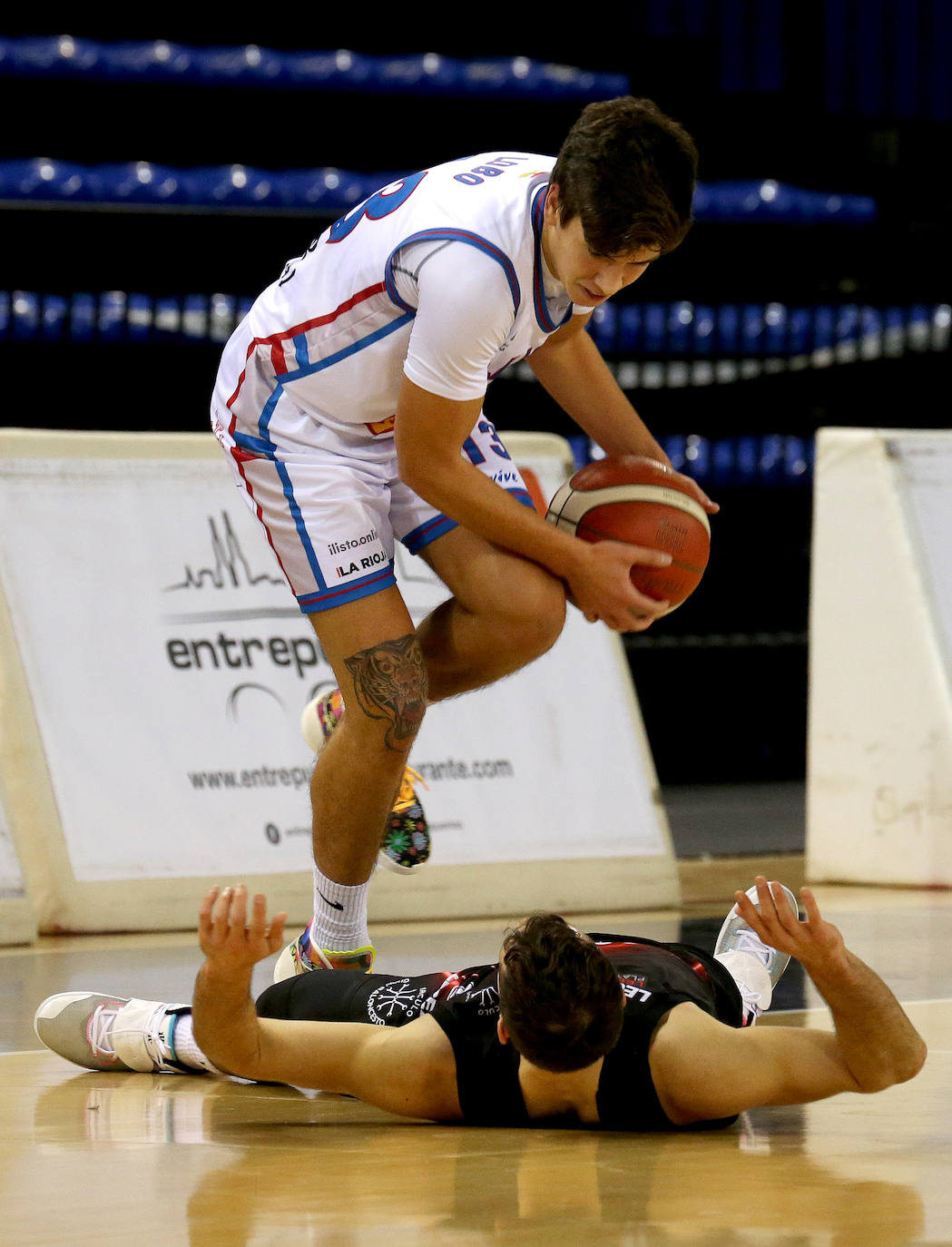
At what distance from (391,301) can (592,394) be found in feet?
1.76

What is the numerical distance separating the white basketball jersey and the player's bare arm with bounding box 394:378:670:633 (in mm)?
63

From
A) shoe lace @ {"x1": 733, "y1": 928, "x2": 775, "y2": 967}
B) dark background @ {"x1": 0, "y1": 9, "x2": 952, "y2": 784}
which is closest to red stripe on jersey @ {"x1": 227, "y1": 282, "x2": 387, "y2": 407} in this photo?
shoe lace @ {"x1": 733, "y1": 928, "x2": 775, "y2": 967}

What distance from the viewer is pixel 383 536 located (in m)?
3.47

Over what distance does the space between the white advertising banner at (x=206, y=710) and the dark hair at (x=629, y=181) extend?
2521 mm

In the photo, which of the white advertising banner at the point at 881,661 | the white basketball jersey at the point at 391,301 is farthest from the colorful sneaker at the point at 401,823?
the white advertising banner at the point at 881,661

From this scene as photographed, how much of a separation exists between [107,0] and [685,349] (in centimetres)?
358

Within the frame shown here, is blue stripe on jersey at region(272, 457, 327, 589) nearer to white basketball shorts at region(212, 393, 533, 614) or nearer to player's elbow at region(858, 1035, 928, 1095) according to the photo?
white basketball shorts at region(212, 393, 533, 614)

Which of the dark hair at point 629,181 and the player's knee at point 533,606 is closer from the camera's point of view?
the dark hair at point 629,181

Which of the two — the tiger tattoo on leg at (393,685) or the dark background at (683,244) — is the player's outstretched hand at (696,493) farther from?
the dark background at (683,244)

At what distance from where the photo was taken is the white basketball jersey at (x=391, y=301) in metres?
3.05

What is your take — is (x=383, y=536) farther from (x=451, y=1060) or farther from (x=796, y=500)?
(x=796, y=500)

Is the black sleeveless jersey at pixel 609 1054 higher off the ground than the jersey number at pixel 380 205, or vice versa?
the jersey number at pixel 380 205

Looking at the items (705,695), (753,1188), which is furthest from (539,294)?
(705,695)

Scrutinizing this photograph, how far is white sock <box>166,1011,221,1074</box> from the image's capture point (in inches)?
123
